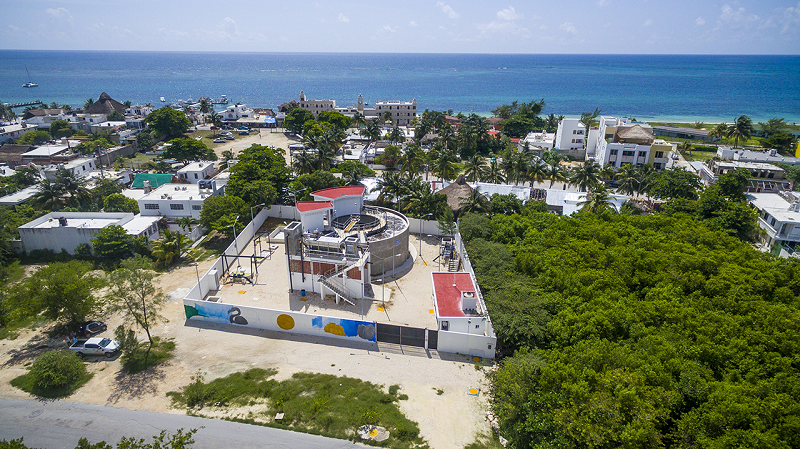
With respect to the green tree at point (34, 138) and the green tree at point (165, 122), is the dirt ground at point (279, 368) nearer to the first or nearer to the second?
the green tree at point (34, 138)

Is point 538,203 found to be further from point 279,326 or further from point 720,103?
point 720,103

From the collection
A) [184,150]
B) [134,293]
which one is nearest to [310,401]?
[134,293]

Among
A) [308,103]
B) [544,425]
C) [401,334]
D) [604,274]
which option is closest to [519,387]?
[544,425]

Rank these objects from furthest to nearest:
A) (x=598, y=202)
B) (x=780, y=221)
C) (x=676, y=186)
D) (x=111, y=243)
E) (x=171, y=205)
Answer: (x=676, y=186) < (x=171, y=205) < (x=598, y=202) < (x=780, y=221) < (x=111, y=243)

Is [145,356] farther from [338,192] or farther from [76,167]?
[76,167]

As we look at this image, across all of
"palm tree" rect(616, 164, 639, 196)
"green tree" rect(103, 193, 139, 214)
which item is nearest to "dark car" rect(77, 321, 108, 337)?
"green tree" rect(103, 193, 139, 214)

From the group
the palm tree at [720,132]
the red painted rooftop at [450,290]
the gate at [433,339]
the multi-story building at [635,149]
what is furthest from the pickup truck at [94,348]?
the palm tree at [720,132]
